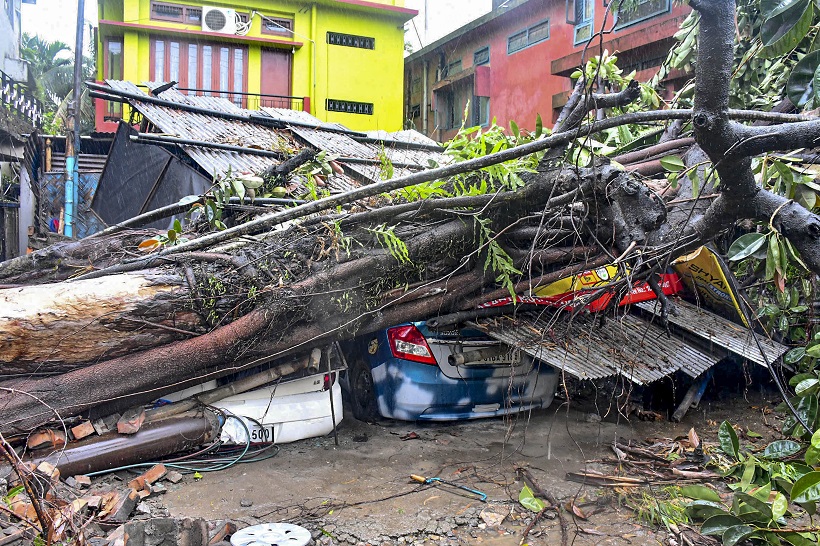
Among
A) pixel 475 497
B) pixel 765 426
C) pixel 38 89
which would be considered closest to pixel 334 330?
pixel 475 497

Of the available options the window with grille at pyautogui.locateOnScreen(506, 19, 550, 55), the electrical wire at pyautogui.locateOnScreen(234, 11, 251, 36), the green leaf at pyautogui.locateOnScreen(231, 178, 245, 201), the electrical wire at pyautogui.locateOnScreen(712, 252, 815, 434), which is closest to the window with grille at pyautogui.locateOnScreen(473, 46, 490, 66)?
the window with grille at pyautogui.locateOnScreen(506, 19, 550, 55)

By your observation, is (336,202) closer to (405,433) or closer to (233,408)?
(233,408)

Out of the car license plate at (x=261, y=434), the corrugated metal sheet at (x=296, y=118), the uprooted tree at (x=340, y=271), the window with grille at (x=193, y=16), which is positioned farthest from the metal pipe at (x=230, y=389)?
the window with grille at (x=193, y=16)

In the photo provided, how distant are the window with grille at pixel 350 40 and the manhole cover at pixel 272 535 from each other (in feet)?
64.3

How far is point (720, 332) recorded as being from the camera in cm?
641

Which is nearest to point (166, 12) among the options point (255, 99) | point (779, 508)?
point (255, 99)

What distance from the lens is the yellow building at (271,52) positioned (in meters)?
19.5

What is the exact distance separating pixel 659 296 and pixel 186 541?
3.64 m

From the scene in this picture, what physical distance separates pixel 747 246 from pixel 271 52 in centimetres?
1932

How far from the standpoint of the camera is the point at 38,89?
78.4 feet

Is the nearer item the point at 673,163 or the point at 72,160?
the point at 673,163

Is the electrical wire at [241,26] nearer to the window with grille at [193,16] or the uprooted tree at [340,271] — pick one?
the window with grille at [193,16]

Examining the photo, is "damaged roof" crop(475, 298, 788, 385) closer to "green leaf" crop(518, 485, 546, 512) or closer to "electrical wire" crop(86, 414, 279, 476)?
"green leaf" crop(518, 485, 546, 512)

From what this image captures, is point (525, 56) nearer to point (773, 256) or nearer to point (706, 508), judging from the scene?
point (773, 256)
